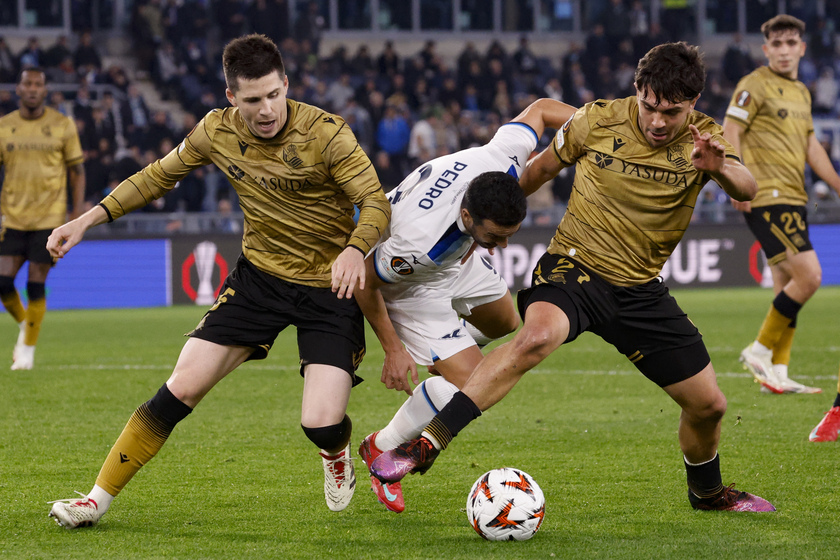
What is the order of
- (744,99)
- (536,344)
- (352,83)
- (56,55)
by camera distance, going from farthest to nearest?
(352,83) < (56,55) < (744,99) < (536,344)

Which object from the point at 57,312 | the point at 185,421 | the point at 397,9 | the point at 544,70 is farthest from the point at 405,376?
the point at 397,9

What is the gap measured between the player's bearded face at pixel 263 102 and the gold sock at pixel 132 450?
1.22 m

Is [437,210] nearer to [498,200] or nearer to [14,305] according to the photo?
[498,200]

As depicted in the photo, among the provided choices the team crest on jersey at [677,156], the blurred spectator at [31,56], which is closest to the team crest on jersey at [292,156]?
the team crest on jersey at [677,156]

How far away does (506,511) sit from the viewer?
4.01 meters

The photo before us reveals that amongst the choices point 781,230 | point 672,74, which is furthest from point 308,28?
point 672,74

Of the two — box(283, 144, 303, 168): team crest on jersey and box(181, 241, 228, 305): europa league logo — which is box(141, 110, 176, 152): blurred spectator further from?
box(283, 144, 303, 168): team crest on jersey

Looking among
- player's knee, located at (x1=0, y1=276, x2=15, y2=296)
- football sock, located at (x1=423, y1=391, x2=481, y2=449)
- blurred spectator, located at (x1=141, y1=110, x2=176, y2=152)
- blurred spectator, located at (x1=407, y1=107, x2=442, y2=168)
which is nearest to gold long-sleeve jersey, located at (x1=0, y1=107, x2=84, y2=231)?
player's knee, located at (x1=0, y1=276, x2=15, y2=296)

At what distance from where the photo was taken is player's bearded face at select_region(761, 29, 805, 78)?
7535 millimetres

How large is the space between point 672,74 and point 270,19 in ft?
57.4

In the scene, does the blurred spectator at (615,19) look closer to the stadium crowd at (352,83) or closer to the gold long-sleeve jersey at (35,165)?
the stadium crowd at (352,83)

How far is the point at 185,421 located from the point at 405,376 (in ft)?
8.45

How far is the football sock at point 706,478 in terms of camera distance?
4406mm

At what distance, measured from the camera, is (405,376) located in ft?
15.2
